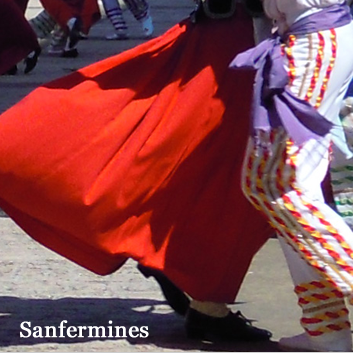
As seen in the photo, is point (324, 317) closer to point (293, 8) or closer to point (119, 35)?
point (293, 8)

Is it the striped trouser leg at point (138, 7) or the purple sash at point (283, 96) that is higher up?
the purple sash at point (283, 96)

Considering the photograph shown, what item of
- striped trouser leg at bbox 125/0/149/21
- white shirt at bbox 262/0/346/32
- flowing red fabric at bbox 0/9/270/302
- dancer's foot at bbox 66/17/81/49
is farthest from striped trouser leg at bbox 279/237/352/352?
striped trouser leg at bbox 125/0/149/21

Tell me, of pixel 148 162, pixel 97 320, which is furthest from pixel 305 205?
pixel 97 320

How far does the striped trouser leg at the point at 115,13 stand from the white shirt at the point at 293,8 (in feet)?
25.1

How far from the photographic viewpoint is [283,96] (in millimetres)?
3203

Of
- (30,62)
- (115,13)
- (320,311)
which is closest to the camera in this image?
(320,311)

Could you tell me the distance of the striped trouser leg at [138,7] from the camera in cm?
1076

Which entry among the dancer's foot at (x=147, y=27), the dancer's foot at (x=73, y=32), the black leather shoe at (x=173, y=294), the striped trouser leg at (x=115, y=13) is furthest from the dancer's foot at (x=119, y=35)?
the black leather shoe at (x=173, y=294)

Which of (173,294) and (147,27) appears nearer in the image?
(173,294)

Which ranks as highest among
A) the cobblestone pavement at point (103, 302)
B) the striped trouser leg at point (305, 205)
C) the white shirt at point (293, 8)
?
the white shirt at point (293, 8)

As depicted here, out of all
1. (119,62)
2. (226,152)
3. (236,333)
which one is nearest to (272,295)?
(236,333)

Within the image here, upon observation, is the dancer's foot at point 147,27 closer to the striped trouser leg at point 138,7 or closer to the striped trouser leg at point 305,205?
the striped trouser leg at point 138,7

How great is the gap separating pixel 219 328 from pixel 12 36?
2.30 metres

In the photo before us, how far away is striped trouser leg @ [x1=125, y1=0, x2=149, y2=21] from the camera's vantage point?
35.3 ft
